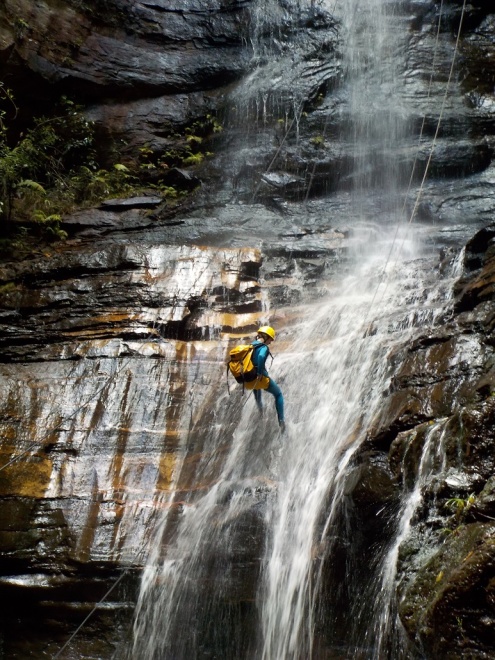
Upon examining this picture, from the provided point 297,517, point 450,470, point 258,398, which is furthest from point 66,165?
point 450,470

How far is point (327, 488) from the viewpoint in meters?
6.20

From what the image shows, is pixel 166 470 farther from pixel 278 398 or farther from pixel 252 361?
pixel 252 361

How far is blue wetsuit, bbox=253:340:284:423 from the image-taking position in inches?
292

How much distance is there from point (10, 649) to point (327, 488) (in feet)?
15.0

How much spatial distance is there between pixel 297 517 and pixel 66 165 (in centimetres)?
1142

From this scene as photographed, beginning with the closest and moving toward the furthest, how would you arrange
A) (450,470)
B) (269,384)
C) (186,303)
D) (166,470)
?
(450,470), (269,384), (166,470), (186,303)

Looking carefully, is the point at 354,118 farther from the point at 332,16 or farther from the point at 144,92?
the point at 144,92

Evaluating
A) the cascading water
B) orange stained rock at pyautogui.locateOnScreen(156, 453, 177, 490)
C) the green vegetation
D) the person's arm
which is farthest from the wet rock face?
the green vegetation

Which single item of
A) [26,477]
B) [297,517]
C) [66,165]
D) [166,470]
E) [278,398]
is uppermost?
[66,165]

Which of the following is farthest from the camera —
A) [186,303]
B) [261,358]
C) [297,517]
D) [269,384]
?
[186,303]

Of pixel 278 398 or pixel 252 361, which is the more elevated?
pixel 252 361

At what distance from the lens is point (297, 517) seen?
20.7 ft

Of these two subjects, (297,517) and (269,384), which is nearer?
(297,517)

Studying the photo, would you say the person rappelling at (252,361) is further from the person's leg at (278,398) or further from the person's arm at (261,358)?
the person's leg at (278,398)
